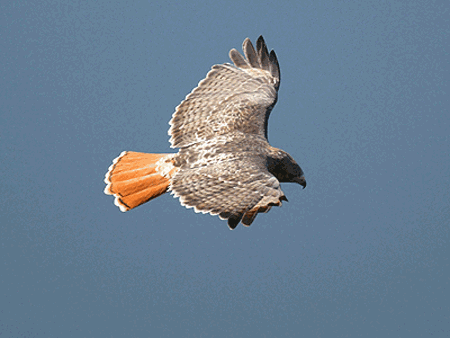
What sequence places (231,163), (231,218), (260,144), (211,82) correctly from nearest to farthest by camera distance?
(231,218), (231,163), (260,144), (211,82)

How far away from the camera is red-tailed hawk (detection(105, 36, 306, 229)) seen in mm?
6535

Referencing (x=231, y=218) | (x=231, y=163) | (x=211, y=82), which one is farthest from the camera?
(x=211, y=82)

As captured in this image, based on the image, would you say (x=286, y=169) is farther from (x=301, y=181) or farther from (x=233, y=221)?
(x=233, y=221)

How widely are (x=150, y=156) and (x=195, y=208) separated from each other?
1.42m

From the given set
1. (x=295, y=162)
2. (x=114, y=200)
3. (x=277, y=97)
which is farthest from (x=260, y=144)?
(x=114, y=200)

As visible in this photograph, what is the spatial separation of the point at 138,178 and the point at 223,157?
90 centimetres

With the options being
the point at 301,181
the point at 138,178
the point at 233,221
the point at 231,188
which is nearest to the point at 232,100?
the point at 301,181

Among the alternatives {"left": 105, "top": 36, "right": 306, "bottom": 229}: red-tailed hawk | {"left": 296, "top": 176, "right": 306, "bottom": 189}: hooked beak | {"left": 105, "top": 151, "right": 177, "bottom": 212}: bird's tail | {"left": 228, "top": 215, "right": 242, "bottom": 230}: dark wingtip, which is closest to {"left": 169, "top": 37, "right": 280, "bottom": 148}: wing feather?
{"left": 105, "top": 36, "right": 306, "bottom": 229}: red-tailed hawk

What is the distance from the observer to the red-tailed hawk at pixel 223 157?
21.4ft

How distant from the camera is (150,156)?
7.70m

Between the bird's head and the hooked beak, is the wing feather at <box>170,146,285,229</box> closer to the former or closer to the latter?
the bird's head

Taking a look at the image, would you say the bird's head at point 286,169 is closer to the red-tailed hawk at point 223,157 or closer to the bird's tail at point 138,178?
the red-tailed hawk at point 223,157

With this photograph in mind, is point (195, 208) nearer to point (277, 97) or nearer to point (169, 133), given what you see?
point (169, 133)

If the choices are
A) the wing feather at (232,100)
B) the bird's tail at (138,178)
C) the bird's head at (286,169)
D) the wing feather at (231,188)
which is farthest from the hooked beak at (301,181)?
the bird's tail at (138,178)
